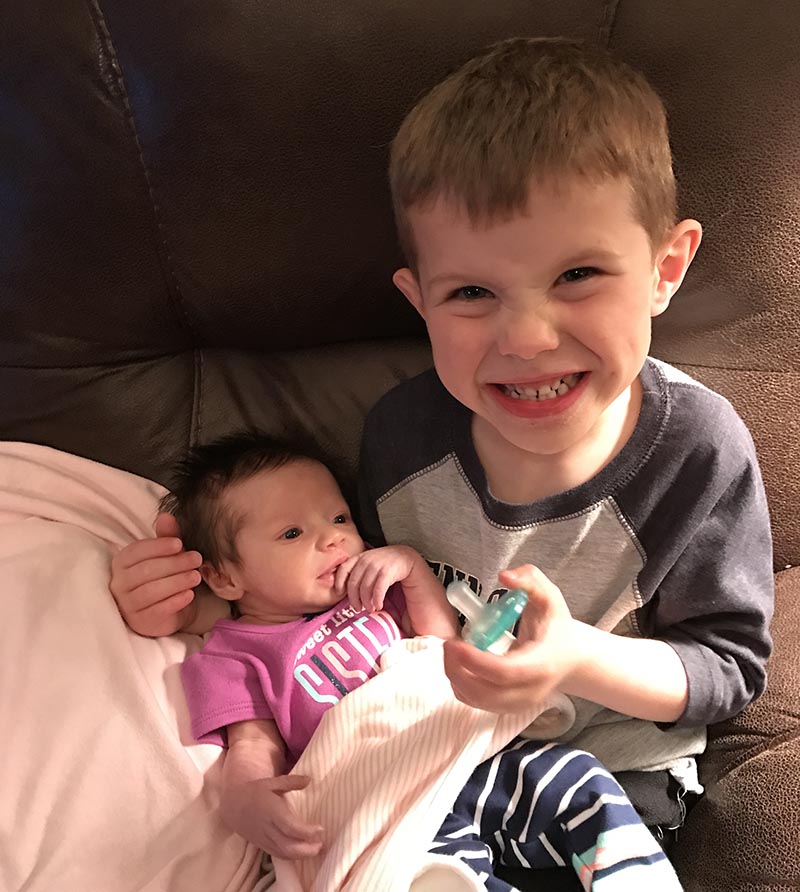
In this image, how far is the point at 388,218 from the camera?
3.81 ft

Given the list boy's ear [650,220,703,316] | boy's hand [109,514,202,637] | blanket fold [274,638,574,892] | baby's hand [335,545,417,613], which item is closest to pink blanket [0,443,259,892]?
boy's hand [109,514,202,637]

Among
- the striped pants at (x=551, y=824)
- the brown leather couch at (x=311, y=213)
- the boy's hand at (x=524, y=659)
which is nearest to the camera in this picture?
the boy's hand at (x=524, y=659)

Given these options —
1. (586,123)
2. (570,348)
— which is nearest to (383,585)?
(570,348)

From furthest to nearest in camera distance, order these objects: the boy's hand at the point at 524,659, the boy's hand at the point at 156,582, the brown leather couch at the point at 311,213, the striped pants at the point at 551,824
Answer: the boy's hand at the point at 156,582
the brown leather couch at the point at 311,213
the striped pants at the point at 551,824
the boy's hand at the point at 524,659

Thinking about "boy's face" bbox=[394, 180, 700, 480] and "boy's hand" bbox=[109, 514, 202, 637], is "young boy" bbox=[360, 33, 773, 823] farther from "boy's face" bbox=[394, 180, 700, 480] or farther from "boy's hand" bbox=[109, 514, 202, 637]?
"boy's hand" bbox=[109, 514, 202, 637]

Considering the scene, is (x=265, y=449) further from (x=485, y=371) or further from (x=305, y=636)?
(x=485, y=371)

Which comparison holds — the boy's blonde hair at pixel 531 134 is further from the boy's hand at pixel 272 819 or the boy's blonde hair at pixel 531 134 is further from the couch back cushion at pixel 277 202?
the boy's hand at pixel 272 819

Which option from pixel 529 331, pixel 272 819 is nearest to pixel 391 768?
pixel 272 819

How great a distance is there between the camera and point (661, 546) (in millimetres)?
1045

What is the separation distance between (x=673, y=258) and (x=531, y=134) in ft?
0.71

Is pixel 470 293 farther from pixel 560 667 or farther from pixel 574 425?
pixel 560 667

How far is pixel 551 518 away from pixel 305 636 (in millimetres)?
339

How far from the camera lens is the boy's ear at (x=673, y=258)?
3.16 ft

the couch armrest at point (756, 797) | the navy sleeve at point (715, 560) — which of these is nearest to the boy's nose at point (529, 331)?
the navy sleeve at point (715, 560)
